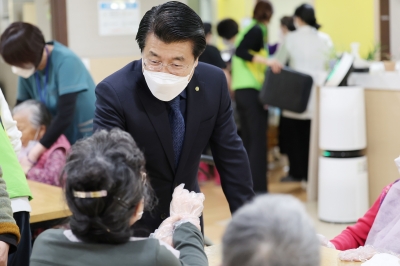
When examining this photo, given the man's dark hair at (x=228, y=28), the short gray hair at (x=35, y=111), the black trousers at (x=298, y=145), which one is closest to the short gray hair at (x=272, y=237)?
the short gray hair at (x=35, y=111)

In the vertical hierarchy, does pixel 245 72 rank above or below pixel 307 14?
below

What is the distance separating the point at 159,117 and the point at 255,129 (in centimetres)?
340

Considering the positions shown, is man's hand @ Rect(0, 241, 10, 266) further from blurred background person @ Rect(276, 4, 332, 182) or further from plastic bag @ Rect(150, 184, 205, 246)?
blurred background person @ Rect(276, 4, 332, 182)

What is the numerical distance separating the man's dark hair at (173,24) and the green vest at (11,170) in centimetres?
64

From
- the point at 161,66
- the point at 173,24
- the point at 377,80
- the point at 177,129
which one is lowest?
the point at 377,80

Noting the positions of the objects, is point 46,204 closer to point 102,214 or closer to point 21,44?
point 21,44

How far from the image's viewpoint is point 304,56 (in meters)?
5.64

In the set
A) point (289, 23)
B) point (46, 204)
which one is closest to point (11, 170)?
point (46, 204)

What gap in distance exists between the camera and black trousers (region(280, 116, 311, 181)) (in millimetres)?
5949

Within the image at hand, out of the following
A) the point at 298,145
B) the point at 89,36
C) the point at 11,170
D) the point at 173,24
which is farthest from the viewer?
the point at 298,145

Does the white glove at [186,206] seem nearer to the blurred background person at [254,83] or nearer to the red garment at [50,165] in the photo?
the red garment at [50,165]

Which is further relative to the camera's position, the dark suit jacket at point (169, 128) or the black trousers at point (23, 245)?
the black trousers at point (23, 245)

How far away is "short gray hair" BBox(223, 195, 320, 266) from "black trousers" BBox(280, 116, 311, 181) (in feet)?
15.7

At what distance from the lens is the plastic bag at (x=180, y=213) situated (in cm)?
169
